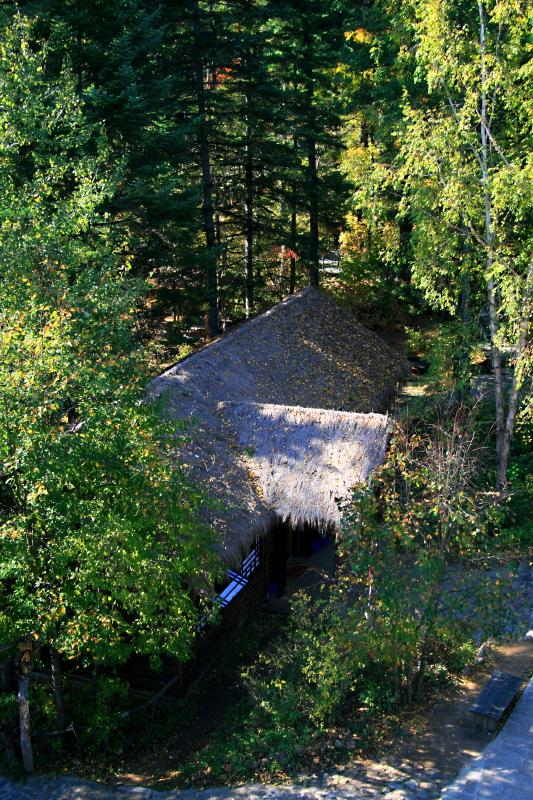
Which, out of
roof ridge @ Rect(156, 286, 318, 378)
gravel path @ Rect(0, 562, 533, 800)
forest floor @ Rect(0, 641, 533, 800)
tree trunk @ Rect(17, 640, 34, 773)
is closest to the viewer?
gravel path @ Rect(0, 562, 533, 800)

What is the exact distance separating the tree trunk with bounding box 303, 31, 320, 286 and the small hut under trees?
8.83 meters

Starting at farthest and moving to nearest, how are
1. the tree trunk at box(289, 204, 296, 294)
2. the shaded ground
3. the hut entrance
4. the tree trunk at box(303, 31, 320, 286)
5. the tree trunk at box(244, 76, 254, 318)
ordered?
the tree trunk at box(289, 204, 296, 294) < the tree trunk at box(244, 76, 254, 318) < the tree trunk at box(303, 31, 320, 286) < the hut entrance < the shaded ground

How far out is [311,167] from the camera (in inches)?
1005

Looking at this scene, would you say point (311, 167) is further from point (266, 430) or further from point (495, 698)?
point (495, 698)

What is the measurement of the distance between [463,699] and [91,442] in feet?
21.5

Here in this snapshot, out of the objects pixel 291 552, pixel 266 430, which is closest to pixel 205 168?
pixel 266 430

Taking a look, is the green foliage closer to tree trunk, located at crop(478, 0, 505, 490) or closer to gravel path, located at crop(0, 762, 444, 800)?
gravel path, located at crop(0, 762, 444, 800)

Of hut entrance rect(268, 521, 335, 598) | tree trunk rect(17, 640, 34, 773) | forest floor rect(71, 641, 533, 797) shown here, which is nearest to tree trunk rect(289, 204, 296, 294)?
hut entrance rect(268, 521, 335, 598)

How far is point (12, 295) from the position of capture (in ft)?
32.9

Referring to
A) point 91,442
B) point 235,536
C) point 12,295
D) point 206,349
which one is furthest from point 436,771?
point 206,349

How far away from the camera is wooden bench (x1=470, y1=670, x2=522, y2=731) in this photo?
974 centimetres

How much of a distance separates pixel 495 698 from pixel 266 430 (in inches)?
255

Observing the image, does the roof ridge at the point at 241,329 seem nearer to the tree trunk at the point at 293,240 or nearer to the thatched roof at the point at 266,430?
the thatched roof at the point at 266,430

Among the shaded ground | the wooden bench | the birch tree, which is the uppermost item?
the birch tree
